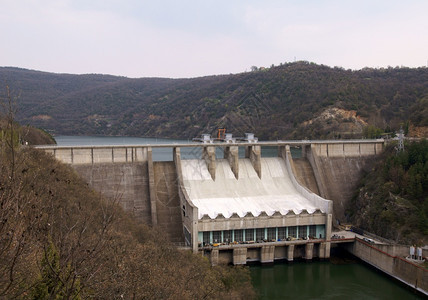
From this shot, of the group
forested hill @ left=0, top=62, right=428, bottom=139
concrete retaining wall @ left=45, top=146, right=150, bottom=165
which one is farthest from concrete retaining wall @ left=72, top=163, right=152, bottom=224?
forested hill @ left=0, top=62, right=428, bottom=139

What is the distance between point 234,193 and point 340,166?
12412mm

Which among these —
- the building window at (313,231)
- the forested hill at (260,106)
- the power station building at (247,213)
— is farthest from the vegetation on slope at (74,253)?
the forested hill at (260,106)

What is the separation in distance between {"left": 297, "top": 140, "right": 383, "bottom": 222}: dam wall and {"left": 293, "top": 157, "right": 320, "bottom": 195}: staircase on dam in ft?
1.02

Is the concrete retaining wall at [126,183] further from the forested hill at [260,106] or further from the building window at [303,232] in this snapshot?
Result: the forested hill at [260,106]

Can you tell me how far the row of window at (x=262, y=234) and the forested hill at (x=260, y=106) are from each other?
68.5 feet

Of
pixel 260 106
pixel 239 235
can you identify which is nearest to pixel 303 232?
pixel 239 235

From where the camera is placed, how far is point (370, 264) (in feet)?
99.5

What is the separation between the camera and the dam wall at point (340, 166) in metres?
38.7

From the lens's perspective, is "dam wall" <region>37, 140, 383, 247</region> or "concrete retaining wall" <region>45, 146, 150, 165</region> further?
"concrete retaining wall" <region>45, 146, 150, 165</region>

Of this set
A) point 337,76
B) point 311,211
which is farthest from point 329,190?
point 337,76

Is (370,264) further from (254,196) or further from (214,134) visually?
(214,134)

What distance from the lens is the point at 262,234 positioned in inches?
1231

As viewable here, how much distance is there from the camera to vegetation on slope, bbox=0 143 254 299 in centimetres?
575

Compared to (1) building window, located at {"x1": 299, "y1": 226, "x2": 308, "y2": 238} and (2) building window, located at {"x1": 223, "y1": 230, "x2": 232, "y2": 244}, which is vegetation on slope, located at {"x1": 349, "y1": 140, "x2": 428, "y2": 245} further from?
(2) building window, located at {"x1": 223, "y1": 230, "x2": 232, "y2": 244}
